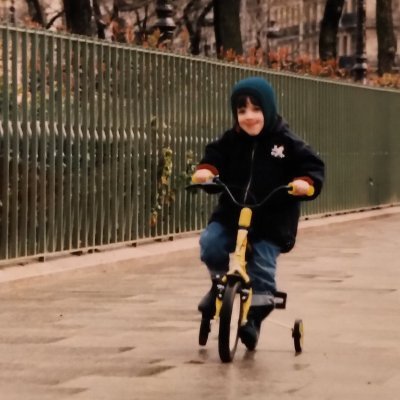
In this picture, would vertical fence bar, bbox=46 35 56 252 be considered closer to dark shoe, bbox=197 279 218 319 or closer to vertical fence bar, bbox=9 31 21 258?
vertical fence bar, bbox=9 31 21 258

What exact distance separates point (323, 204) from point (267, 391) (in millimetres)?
16662

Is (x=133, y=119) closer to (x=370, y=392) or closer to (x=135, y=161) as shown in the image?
(x=135, y=161)

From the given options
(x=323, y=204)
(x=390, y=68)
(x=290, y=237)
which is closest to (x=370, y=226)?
(x=323, y=204)

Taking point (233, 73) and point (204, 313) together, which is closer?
point (204, 313)

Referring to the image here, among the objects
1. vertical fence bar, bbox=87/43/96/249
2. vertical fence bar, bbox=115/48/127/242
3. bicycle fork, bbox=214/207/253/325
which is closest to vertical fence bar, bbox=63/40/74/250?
vertical fence bar, bbox=87/43/96/249

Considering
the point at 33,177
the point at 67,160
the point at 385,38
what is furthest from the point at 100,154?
the point at 385,38

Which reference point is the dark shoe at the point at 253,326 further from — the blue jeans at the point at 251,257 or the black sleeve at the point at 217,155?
the black sleeve at the point at 217,155

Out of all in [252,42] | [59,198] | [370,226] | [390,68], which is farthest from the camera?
[252,42]

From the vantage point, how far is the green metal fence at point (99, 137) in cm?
1432

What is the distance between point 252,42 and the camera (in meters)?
69.9

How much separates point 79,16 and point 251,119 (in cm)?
1752

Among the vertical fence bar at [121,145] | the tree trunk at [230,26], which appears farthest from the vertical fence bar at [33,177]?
the tree trunk at [230,26]

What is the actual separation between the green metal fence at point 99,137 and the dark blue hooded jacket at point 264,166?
4.85 metres

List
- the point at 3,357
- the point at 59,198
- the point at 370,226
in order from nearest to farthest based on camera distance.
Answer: the point at 3,357
the point at 59,198
the point at 370,226
